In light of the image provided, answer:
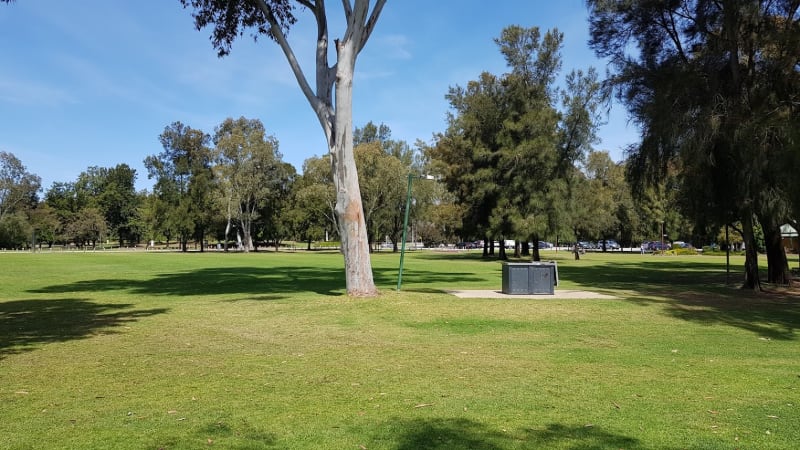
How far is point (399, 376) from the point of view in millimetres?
7688

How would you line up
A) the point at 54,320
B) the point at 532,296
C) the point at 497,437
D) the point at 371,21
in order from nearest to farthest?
the point at 497,437 < the point at 54,320 < the point at 371,21 < the point at 532,296

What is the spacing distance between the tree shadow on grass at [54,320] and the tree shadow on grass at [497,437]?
7471mm

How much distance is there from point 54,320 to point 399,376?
9515mm

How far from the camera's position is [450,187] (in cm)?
5806

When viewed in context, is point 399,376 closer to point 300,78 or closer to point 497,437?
point 497,437

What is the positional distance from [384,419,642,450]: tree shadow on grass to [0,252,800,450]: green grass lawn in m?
0.02

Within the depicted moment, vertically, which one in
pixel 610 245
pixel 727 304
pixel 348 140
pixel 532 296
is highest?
pixel 348 140

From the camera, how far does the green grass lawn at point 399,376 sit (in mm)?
5215

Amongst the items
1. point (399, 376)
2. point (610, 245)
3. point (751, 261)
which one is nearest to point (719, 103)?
point (751, 261)

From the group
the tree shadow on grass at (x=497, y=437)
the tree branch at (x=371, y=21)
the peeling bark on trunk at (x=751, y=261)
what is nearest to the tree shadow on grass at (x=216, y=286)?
the tree branch at (x=371, y=21)

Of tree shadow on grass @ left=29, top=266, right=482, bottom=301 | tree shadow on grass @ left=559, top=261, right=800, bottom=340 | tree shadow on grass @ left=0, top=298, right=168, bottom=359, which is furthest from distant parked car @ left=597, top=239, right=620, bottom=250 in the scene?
tree shadow on grass @ left=0, top=298, right=168, bottom=359

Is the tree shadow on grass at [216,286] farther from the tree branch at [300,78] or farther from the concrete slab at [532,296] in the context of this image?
the tree branch at [300,78]

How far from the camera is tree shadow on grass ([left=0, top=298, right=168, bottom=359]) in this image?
1051 cm

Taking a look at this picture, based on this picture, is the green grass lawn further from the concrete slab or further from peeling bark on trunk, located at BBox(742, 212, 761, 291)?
peeling bark on trunk, located at BBox(742, 212, 761, 291)
